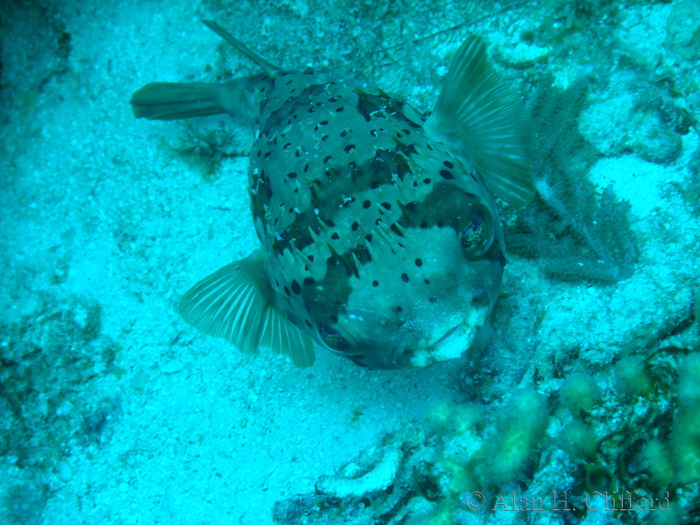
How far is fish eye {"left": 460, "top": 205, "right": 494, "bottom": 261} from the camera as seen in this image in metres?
2.14

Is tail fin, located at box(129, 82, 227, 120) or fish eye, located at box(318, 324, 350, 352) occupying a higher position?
tail fin, located at box(129, 82, 227, 120)

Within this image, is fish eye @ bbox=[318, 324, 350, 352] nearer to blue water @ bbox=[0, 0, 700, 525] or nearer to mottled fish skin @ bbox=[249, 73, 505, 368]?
mottled fish skin @ bbox=[249, 73, 505, 368]

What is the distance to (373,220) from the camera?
2219mm

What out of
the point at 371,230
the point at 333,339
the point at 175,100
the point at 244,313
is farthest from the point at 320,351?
the point at 175,100

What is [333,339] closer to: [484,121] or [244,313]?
[244,313]

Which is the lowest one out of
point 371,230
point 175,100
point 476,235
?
point 476,235

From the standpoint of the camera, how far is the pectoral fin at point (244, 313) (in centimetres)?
292

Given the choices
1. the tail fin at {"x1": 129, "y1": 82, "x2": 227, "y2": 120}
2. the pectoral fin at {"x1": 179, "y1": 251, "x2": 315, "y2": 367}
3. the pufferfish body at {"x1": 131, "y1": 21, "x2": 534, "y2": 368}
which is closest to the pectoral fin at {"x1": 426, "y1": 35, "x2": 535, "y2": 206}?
the pufferfish body at {"x1": 131, "y1": 21, "x2": 534, "y2": 368}

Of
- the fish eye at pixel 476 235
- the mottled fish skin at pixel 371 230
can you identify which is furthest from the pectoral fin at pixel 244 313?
the fish eye at pixel 476 235

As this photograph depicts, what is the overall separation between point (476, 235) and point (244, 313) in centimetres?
158

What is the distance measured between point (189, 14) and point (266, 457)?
13.0ft

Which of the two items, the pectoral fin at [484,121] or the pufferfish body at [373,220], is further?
the pectoral fin at [484,121]

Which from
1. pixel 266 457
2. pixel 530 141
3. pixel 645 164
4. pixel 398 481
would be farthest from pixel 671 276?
pixel 266 457

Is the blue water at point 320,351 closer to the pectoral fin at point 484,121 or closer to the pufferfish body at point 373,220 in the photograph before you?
the pectoral fin at point 484,121
